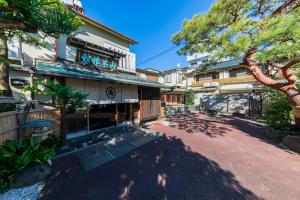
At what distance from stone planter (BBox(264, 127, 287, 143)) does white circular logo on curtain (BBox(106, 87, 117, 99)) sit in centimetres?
897

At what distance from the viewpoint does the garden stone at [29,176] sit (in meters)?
3.27

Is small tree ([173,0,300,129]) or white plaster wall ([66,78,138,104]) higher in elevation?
small tree ([173,0,300,129])

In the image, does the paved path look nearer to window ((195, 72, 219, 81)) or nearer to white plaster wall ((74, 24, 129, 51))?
white plaster wall ((74, 24, 129, 51))

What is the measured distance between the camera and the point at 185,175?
390 cm

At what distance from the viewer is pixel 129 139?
6.85 metres

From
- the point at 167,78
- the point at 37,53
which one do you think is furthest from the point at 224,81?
the point at 37,53

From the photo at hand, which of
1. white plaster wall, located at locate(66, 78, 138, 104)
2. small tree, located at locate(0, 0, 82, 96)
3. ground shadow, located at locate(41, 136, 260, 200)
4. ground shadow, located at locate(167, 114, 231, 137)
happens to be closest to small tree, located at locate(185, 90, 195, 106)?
ground shadow, located at locate(167, 114, 231, 137)

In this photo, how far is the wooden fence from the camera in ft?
12.4

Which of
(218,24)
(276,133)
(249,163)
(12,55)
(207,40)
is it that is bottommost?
(249,163)

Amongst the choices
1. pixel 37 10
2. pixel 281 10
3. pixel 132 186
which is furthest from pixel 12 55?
pixel 281 10

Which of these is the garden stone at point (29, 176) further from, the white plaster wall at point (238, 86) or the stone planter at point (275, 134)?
the white plaster wall at point (238, 86)

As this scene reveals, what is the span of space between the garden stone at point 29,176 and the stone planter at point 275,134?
9889mm

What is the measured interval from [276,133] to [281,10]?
5985mm

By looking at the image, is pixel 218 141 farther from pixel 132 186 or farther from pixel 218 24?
pixel 218 24
